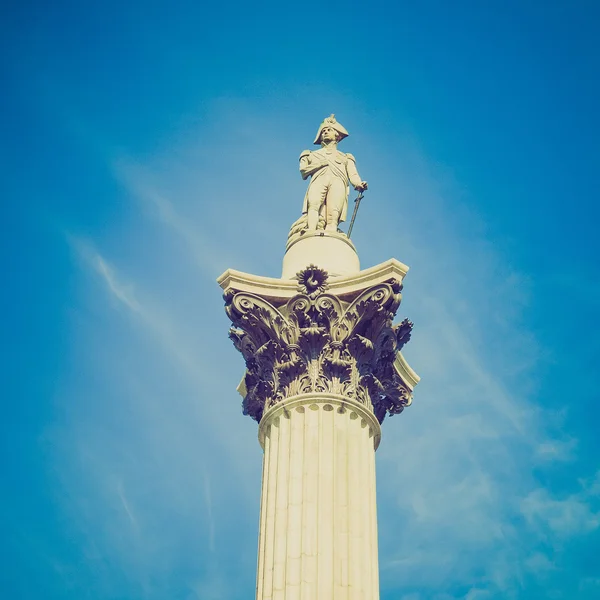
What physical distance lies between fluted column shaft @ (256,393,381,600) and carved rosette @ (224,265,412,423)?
1.91ft

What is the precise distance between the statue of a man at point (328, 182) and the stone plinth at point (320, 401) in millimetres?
3812

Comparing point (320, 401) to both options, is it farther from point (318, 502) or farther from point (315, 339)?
point (318, 502)

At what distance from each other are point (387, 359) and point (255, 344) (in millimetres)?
3667

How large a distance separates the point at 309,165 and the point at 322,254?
4555 mm

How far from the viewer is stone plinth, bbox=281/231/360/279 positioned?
99.3 ft

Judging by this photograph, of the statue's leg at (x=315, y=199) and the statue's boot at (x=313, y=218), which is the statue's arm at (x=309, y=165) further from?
the statue's boot at (x=313, y=218)

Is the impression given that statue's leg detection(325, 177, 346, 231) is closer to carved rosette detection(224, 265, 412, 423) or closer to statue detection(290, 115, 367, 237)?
statue detection(290, 115, 367, 237)

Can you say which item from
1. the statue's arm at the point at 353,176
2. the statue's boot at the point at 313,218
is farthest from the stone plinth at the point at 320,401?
the statue's arm at the point at 353,176

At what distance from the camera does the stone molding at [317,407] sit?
2703 cm

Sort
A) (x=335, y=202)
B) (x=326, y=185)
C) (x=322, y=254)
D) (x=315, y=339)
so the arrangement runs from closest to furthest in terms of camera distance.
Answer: (x=315, y=339)
(x=322, y=254)
(x=335, y=202)
(x=326, y=185)

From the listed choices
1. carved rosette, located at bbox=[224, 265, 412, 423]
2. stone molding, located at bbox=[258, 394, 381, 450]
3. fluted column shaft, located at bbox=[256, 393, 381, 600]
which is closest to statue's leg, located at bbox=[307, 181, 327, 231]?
carved rosette, located at bbox=[224, 265, 412, 423]

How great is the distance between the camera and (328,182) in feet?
109

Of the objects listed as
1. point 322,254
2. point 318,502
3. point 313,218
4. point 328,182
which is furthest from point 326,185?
point 318,502

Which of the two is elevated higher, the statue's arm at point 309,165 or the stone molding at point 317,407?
the statue's arm at point 309,165
